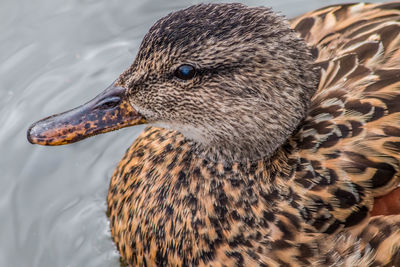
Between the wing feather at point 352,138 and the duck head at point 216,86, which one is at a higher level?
the duck head at point 216,86

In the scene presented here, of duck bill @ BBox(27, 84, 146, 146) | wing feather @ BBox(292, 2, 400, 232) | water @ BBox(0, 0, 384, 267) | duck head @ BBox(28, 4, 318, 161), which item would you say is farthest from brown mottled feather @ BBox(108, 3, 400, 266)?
water @ BBox(0, 0, 384, 267)

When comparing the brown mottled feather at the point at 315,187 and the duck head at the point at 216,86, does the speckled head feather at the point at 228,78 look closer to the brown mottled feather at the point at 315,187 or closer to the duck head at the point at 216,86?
the duck head at the point at 216,86

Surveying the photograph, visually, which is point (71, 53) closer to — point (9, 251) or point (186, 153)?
point (9, 251)

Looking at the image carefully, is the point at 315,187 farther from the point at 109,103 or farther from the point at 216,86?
the point at 109,103

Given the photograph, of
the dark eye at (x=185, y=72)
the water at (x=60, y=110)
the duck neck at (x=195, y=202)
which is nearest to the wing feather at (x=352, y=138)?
the duck neck at (x=195, y=202)

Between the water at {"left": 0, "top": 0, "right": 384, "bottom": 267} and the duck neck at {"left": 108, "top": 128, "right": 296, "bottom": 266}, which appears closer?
the duck neck at {"left": 108, "top": 128, "right": 296, "bottom": 266}

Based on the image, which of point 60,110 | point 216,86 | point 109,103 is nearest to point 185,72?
point 216,86

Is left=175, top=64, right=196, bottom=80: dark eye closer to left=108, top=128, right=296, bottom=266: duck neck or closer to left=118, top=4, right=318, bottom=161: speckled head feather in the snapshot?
left=118, top=4, right=318, bottom=161: speckled head feather

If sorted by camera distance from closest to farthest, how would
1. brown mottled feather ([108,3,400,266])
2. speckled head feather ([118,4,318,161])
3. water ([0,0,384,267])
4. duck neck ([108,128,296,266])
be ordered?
1. speckled head feather ([118,4,318,161])
2. brown mottled feather ([108,3,400,266])
3. duck neck ([108,128,296,266])
4. water ([0,0,384,267])
